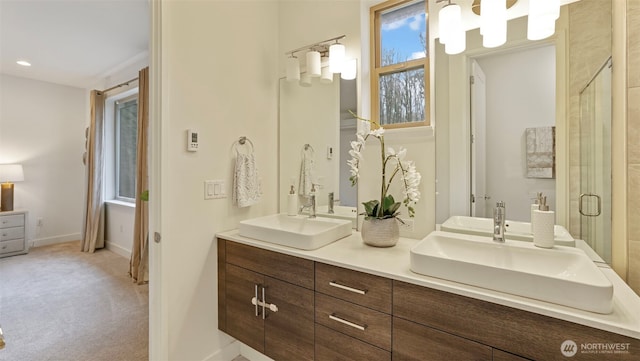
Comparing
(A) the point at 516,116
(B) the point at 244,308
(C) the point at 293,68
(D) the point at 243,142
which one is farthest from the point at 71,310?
(A) the point at 516,116

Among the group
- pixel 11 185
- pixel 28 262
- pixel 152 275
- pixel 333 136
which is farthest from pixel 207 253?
pixel 11 185

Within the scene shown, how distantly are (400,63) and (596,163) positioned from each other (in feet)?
3.56

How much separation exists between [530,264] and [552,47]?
39.0 inches

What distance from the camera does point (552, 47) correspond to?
136 cm

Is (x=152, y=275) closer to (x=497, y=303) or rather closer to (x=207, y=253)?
(x=207, y=253)

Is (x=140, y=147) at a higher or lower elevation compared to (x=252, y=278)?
higher

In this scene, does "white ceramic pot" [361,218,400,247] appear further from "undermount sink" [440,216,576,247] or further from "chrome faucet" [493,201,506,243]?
"chrome faucet" [493,201,506,243]

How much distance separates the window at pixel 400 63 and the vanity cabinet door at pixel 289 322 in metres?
1.12

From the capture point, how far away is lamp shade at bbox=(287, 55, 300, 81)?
6.91 ft

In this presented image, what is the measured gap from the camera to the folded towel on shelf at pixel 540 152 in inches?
53.9

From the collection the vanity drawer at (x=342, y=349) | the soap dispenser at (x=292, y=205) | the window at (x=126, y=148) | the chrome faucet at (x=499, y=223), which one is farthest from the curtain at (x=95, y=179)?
the chrome faucet at (x=499, y=223)

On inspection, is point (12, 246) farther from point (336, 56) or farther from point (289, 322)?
point (336, 56)

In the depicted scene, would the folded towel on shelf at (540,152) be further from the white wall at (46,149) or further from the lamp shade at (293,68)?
the white wall at (46,149)

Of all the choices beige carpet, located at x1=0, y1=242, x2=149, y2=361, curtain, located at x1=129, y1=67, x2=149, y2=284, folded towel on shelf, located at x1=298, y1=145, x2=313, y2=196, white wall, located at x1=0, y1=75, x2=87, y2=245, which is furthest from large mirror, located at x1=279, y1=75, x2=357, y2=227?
white wall, located at x1=0, y1=75, x2=87, y2=245
